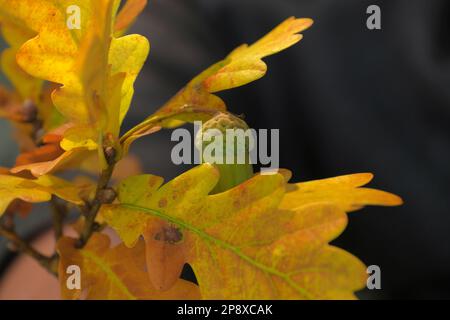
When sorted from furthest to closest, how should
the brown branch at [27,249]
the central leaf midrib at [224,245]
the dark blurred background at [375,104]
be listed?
the dark blurred background at [375,104]
the brown branch at [27,249]
the central leaf midrib at [224,245]

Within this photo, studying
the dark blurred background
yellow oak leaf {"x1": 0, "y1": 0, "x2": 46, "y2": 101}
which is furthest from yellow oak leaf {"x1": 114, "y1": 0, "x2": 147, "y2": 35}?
the dark blurred background

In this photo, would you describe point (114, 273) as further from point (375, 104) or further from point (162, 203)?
point (375, 104)

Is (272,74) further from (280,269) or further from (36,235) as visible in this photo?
(280,269)

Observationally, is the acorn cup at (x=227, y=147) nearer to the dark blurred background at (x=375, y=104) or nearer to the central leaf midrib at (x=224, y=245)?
the central leaf midrib at (x=224, y=245)

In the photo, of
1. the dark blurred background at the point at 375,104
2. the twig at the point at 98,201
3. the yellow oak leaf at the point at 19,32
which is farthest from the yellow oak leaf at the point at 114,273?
the dark blurred background at the point at 375,104

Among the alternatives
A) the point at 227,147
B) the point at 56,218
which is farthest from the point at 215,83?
the point at 56,218
